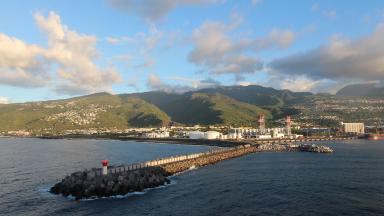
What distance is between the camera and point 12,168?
104 meters

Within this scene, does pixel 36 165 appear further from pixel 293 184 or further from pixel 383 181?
pixel 383 181

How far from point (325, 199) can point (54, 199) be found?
134ft

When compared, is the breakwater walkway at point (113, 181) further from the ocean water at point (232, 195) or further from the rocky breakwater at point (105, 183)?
the ocean water at point (232, 195)

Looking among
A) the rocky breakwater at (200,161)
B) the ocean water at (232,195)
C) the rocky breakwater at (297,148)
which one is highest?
the rocky breakwater at (297,148)

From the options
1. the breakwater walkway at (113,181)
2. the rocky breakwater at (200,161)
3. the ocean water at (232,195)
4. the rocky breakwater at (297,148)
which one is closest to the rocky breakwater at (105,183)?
the breakwater walkway at (113,181)

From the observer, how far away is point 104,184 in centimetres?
6481

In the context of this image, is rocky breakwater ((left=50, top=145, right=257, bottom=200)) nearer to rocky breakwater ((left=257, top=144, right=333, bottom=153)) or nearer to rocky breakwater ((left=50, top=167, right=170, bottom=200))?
rocky breakwater ((left=50, top=167, right=170, bottom=200))

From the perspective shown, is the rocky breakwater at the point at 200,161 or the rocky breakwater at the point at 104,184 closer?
the rocky breakwater at the point at 104,184

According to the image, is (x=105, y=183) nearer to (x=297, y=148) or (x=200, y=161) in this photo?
(x=200, y=161)

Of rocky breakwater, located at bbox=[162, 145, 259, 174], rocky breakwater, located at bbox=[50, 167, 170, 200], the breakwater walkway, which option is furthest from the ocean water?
rocky breakwater, located at bbox=[162, 145, 259, 174]

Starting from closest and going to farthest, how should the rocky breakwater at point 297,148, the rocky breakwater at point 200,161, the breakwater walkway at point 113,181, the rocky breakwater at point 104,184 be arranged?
the rocky breakwater at point 104,184, the breakwater walkway at point 113,181, the rocky breakwater at point 200,161, the rocky breakwater at point 297,148

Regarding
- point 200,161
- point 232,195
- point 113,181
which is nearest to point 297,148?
point 200,161

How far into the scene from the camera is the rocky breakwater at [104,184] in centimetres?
6359

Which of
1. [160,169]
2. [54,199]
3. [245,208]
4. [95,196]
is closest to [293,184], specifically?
[245,208]
